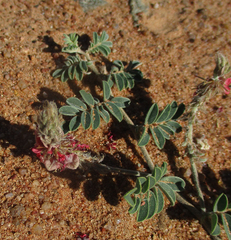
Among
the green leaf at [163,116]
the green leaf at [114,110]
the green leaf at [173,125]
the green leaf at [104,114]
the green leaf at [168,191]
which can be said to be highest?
the green leaf at [163,116]

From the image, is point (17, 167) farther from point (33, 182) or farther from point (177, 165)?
point (177, 165)

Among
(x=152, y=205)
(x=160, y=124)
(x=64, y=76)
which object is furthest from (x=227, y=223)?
(x=64, y=76)

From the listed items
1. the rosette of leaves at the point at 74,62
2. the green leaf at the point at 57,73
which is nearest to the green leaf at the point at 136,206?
the rosette of leaves at the point at 74,62

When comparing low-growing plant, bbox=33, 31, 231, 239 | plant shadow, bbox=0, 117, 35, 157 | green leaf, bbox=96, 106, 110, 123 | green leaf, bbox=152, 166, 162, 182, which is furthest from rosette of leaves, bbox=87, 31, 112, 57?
green leaf, bbox=152, 166, 162, 182

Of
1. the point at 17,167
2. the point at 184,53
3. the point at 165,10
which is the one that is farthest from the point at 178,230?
the point at 165,10

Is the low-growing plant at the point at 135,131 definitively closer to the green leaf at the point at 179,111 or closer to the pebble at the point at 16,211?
the green leaf at the point at 179,111
